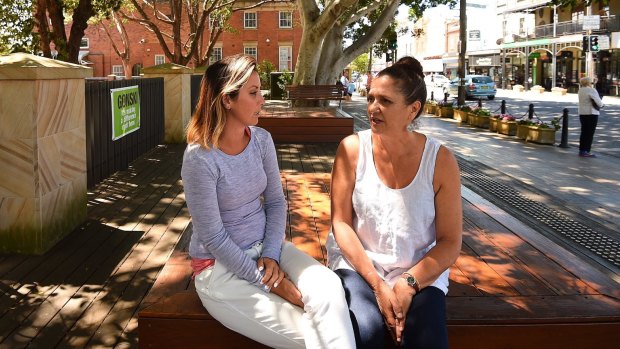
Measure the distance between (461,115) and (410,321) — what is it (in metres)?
20.5

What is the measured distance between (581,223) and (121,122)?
6.34 m

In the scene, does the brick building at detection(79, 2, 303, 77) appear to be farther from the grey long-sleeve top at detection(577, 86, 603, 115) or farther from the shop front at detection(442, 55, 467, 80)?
the shop front at detection(442, 55, 467, 80)

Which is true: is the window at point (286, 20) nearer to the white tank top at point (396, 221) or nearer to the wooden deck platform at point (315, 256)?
the wooden deck platform at point (315, 256)

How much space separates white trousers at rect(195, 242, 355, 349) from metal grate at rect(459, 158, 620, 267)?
4.16 m

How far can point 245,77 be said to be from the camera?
9.30ft

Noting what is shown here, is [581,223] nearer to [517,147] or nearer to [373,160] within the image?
[373,160]

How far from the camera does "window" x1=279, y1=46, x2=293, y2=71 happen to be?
2025 inches

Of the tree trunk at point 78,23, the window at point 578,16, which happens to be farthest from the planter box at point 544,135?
the window at point 578,16

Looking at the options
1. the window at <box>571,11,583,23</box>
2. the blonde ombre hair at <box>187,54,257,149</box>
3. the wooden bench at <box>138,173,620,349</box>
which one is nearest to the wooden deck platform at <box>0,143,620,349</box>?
the wooden bench at <box>138,173,620,349</box>

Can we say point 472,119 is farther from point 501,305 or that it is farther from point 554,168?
point 501,305

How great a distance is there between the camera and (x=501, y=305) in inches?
115

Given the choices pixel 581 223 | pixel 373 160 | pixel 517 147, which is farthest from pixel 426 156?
pixel 517 147

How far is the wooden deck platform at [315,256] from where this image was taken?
2.77m

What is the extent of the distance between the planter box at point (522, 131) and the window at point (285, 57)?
35995mm
